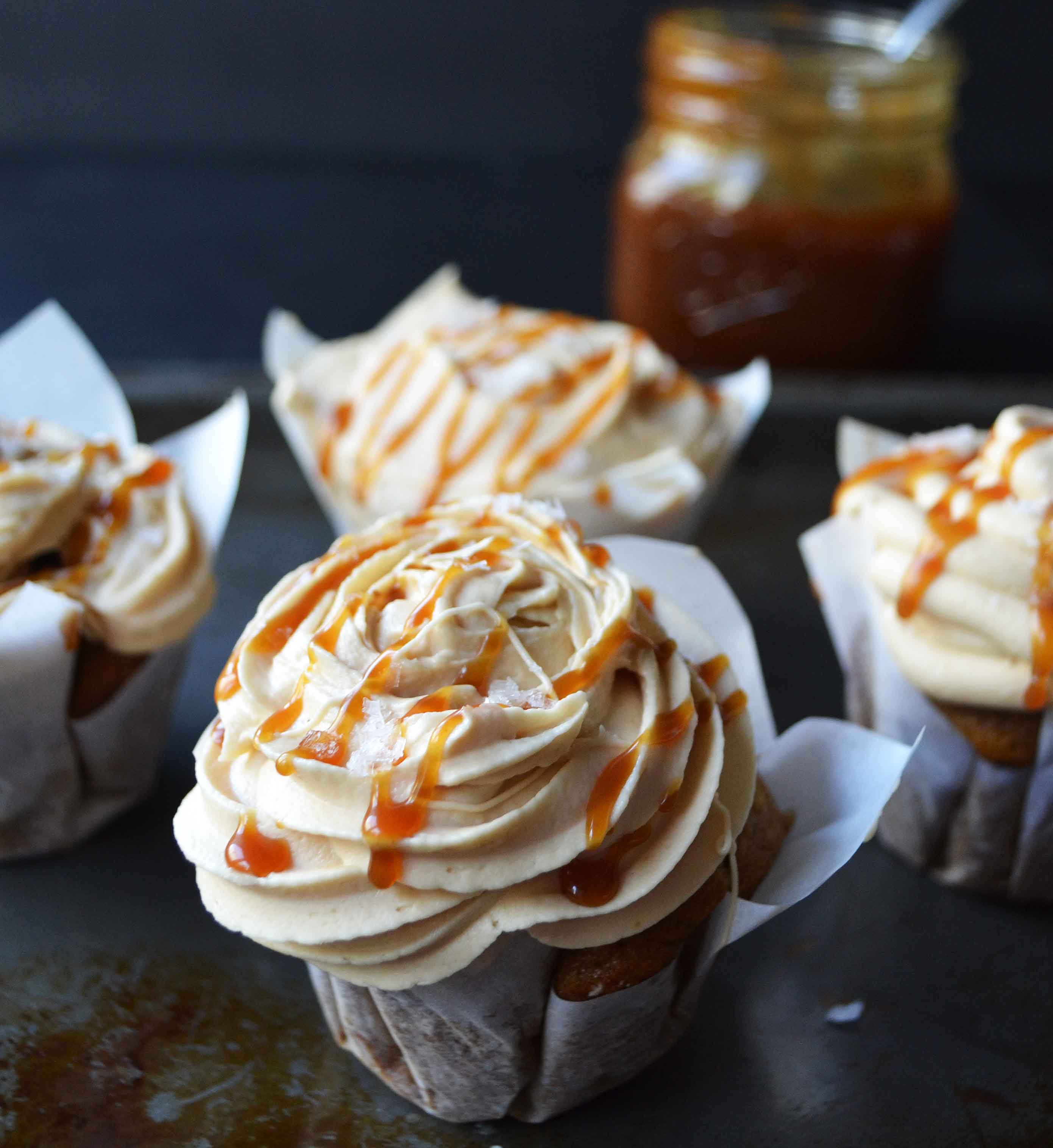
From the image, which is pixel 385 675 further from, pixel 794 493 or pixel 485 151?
pixel 485 151

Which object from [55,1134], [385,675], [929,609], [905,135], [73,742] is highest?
[905,135]

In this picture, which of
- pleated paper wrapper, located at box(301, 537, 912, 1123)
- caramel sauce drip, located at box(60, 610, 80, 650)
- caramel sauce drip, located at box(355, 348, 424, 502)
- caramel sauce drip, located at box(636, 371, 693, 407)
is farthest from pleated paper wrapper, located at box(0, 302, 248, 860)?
caramel sauce drip, located at box(636, 371, 693, 407)

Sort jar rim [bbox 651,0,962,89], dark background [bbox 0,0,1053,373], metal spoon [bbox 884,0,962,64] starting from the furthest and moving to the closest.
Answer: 1. dark background [bbox 0,0,1053,373]
2. metal spoon [bbox 884,0,962,64]
3. jar rim [bbox 651,0,962,89]

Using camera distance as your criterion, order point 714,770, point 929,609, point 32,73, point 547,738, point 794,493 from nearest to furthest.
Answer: point 547,738 → point 714,770 → point 929,609 → point 794,493 → point 32,73

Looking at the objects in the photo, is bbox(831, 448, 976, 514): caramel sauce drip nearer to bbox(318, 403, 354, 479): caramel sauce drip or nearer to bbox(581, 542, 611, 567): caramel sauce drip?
bbox(581, 542, 611, 567): caramel sauce drip

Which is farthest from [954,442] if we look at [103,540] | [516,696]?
[103,540]

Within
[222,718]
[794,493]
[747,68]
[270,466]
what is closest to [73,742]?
[222,718]
